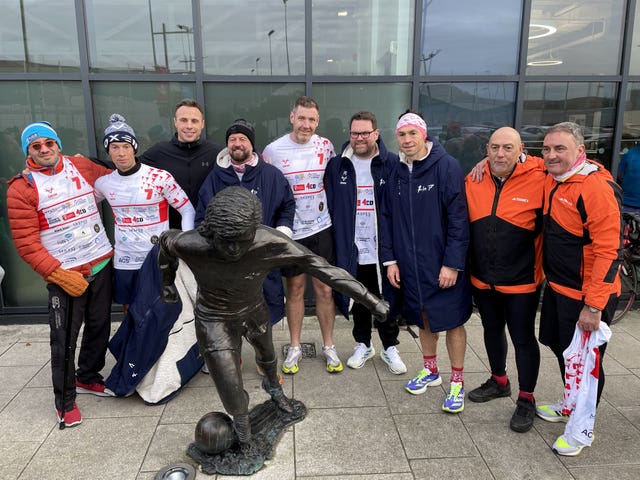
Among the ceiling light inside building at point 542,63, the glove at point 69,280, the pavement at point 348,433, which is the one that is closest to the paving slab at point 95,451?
the pavement at point 348,433

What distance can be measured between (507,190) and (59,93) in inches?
177

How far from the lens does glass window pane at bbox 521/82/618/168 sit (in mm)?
5254

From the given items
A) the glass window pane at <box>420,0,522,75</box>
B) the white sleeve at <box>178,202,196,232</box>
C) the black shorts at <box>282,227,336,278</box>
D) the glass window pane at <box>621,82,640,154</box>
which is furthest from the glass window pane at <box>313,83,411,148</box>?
the glass window pane at <box>621,82,640,154</box>

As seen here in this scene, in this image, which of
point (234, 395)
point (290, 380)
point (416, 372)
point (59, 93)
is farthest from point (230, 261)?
point (59, 93)

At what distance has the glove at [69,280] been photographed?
3.26 metres

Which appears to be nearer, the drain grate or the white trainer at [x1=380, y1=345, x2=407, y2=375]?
the white trainer at [x1=380, y1=345, x2=407, y2=375]

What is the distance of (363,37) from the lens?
5117 millimetres

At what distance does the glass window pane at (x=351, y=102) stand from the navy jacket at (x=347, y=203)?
4.76ft

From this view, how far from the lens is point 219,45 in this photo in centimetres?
498

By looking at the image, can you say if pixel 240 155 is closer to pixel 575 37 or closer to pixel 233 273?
pixel 233 273

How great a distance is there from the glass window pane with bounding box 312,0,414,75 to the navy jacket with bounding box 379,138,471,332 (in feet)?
7.10

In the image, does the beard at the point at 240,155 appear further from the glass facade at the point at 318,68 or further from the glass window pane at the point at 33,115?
the glass window pane at the point at 33,115

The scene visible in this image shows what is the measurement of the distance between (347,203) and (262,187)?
702 millimetres

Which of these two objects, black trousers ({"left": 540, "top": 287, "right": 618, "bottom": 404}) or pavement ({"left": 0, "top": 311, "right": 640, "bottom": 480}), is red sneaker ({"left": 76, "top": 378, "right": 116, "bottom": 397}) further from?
black trousers ({"left": 540, "top": 287, "right": 618, "bottom": 404})
